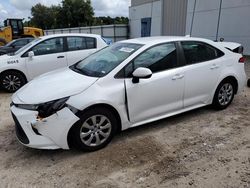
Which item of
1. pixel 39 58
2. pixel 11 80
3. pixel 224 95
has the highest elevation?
pixel 39 58

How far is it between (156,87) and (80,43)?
4.48m

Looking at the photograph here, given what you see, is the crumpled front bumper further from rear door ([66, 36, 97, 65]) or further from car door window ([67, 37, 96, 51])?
car door window ([67, 37, 96, 51])

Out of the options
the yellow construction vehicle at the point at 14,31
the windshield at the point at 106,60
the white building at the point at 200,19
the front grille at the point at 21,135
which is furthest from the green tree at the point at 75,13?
the front grille at the point at 21,135

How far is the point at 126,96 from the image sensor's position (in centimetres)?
393

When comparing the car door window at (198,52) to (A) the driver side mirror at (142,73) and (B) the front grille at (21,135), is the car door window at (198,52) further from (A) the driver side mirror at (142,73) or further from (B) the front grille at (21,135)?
(B) the front grille at (21,135)

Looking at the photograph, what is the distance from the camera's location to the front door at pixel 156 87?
4031 millimetres

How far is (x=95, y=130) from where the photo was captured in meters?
3.75

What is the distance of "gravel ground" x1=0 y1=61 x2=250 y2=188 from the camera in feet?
10.4

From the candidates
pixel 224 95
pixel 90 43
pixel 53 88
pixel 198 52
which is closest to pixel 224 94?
pixel 224 95

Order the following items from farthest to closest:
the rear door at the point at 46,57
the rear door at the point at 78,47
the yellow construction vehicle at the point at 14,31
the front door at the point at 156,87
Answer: the yellow construction vehicle at the point at 14,31
the rear door at the point at 78,47
the rear door at the point at 46,57
the front door at the point at 156,87

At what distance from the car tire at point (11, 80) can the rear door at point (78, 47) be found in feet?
4.64

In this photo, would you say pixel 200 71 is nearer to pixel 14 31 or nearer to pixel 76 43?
pixel 76 43

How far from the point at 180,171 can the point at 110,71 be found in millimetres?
1707

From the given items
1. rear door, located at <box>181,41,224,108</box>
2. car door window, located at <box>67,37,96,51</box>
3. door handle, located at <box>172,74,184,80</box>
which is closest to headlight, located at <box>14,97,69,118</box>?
door handle, located at <box>172,74,184,80</box>
